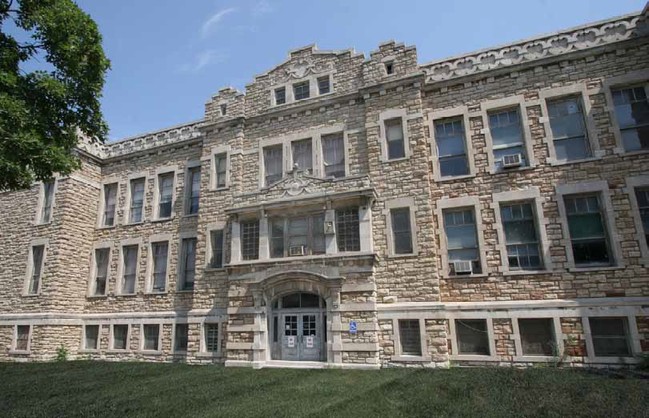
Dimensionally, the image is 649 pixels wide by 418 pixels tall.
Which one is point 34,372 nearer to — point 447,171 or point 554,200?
point 447,171

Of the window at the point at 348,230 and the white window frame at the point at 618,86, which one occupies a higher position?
the white window frame at the point at 618,86

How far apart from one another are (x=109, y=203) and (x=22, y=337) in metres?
7.48

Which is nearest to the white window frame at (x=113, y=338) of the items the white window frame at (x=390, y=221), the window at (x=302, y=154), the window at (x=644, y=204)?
the window at (x=302, y=154)

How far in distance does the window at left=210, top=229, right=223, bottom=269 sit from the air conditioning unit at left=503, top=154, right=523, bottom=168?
1182cm

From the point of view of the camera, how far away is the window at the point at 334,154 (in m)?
16.5

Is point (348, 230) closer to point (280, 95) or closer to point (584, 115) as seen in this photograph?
point (280, 95)

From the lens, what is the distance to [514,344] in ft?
41.5

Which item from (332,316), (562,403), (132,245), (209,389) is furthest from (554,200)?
(132,245)

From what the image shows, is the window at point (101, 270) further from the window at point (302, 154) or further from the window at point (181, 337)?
the window at point (302, 154)

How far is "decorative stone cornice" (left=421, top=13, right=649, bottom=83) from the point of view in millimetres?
13539

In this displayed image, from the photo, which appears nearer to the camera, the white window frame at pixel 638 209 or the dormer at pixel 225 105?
the white window frame at pixel 638 209

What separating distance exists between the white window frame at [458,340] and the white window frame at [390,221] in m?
2.58

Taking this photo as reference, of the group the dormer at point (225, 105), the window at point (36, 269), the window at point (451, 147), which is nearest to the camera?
the window at point (451, 147)

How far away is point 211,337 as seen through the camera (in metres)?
16.4
